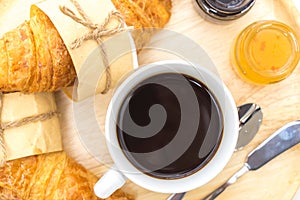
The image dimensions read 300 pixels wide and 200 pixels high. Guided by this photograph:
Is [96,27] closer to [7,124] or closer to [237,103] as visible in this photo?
[7,124]

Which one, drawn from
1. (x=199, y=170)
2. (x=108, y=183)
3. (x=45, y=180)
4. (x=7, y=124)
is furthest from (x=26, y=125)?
(x=199, y=170)

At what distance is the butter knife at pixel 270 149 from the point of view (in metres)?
1.42

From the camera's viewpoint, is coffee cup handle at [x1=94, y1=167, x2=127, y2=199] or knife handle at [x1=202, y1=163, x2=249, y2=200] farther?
knife handle at [x1=202, y1=163, x2=249, y2=200]

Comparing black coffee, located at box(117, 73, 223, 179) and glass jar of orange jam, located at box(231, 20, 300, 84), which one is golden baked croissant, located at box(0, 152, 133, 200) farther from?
glass jar of orange jam, located at box(231, 20, 300, 84)

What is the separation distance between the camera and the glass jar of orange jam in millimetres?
1418

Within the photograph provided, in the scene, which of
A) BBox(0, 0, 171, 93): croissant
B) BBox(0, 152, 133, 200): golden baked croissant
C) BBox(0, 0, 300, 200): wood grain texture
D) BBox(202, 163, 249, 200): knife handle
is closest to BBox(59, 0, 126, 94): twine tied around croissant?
BBox(0, 0, 171, 93): croissant

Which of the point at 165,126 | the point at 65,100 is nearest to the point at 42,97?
the point at 65,100

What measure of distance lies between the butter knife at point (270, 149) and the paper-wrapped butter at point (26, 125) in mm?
465

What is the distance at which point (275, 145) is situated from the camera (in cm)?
143

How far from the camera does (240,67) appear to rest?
4.74ft

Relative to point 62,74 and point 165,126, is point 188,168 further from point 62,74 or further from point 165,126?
point 62,74

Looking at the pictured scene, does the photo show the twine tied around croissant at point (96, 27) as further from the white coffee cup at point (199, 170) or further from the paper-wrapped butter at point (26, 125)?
the paper-wrapped butter at point (26, 125)

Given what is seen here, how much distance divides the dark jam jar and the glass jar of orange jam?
59 millimetres

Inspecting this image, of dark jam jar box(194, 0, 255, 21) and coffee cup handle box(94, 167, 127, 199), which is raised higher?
dark jam jar box(194, 0, 255, 21)
